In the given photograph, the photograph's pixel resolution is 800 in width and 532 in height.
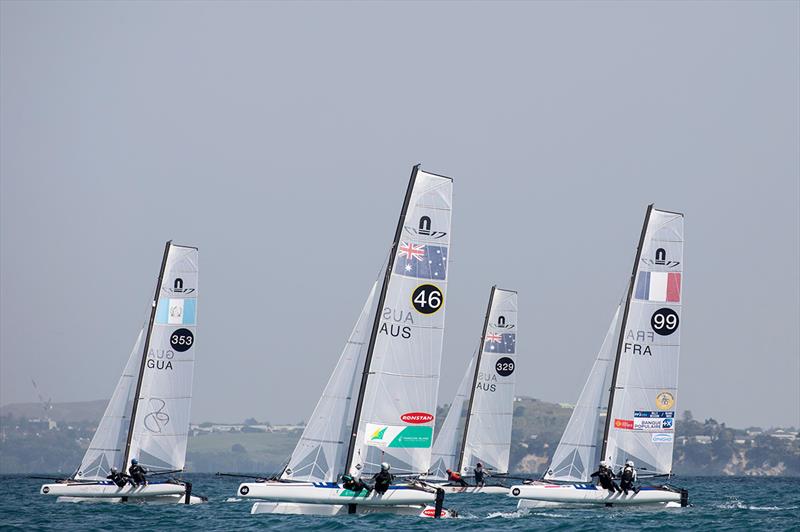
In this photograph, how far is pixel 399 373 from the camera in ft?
129

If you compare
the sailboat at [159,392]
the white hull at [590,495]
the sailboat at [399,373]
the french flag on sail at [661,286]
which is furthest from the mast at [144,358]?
the french flag on sail at [661,286]

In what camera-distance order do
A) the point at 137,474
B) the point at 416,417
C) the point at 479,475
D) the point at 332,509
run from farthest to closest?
the point at 479,475, the point at 137,474, the point at 416,417, the point at 332,509

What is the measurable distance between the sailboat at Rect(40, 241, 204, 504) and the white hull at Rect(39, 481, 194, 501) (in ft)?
4.55

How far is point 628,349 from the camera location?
46625 mm

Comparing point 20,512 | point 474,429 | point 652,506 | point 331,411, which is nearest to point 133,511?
point 20,512

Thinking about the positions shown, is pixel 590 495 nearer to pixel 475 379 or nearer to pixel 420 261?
pixel 420 261

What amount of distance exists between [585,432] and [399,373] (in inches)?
434

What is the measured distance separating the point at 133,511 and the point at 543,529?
47.4 ft

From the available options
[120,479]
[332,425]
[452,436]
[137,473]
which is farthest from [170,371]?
[452,436]

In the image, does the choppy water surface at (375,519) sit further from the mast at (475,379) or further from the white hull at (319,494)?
the mast at (475,379)

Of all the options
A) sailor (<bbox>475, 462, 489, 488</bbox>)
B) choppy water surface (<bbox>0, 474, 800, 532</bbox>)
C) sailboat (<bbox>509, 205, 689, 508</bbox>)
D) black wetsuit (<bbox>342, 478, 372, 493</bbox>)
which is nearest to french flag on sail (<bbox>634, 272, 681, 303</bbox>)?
sailboat (<bbox>509, 205, 689, 508</bbox>)

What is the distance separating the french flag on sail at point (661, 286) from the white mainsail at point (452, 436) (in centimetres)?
2097

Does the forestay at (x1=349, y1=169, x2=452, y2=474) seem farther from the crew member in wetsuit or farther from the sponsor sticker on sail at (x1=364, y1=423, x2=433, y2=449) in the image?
the crew member in wetsuit

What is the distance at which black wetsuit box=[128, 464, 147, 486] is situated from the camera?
46.3 metres
